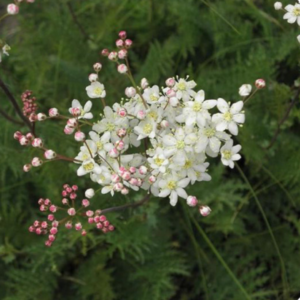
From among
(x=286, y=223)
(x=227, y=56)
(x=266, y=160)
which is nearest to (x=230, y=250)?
(x=286, y=223)

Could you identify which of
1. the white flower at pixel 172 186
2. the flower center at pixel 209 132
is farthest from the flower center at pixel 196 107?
the white flower at pixel 172 186

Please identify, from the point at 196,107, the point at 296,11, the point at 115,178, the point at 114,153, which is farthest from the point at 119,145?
the point at 296,11

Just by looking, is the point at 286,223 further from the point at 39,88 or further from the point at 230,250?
the point at 39,88

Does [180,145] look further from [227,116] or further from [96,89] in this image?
[96,89]

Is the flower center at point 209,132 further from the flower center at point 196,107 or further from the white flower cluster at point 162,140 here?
the flower center at point 196,107

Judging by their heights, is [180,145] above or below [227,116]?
below
